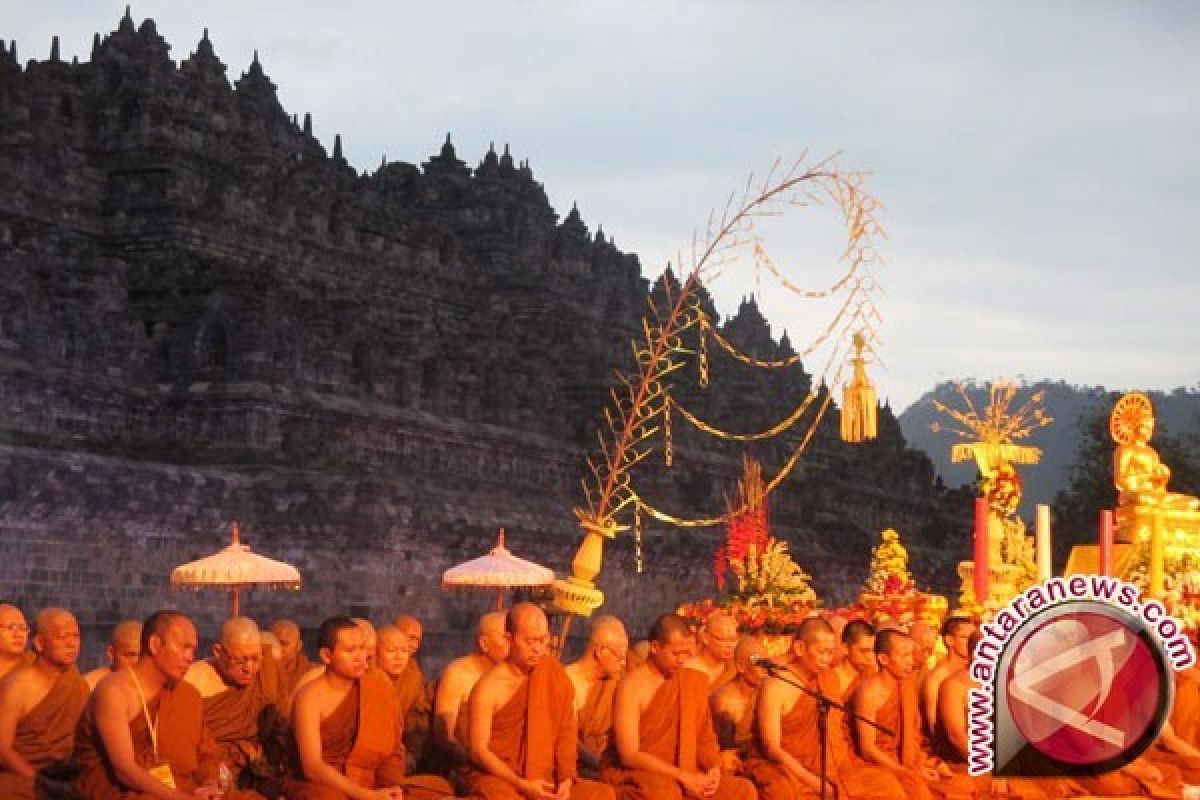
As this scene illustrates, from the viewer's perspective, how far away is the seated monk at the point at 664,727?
620 inches

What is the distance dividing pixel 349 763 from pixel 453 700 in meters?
1.79

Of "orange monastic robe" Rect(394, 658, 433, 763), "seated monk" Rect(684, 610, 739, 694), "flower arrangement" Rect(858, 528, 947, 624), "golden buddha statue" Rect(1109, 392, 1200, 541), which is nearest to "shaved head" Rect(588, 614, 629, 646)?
"seated monk" Rect(684, 610, 739, 694)

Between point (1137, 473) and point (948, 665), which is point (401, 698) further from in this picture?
point (1137, 473)

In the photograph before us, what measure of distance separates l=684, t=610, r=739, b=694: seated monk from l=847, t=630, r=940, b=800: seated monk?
3.03 feet

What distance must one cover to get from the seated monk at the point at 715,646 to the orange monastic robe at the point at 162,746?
365 centimetres

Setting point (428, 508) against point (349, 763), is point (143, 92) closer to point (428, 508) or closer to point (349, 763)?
point (428, 508)

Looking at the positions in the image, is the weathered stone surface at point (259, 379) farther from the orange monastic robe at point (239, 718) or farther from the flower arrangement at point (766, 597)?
the orange monastic robe at point (239, 718)

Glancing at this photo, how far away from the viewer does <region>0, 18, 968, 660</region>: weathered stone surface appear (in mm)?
34812

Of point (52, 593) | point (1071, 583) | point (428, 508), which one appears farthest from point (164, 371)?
point (1071, 583)

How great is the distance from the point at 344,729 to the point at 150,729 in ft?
3.56

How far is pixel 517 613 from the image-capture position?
15016 mm

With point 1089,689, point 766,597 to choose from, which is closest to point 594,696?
point 1089,689

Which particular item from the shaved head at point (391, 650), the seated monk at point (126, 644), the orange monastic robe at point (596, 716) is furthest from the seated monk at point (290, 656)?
the orange monastic robe at point (596, 716)

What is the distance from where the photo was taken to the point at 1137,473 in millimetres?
25844
